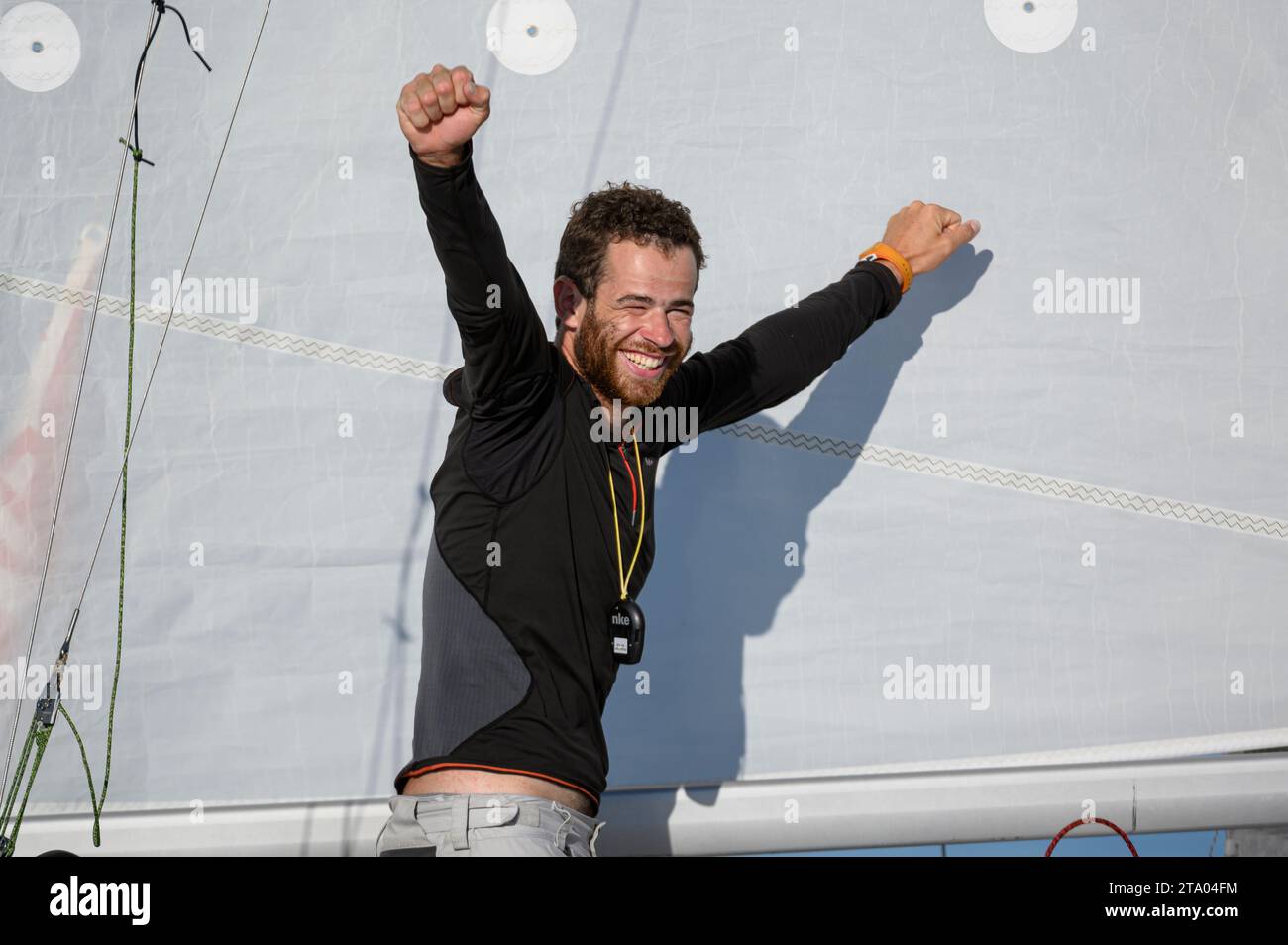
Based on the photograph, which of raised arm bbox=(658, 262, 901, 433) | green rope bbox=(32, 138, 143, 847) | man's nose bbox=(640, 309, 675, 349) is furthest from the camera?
green rope bbox=(32, 138, 143, 847)

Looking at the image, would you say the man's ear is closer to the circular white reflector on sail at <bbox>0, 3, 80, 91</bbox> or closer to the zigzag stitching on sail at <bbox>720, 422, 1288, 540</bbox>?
the zigzag stitching on sail at <bbox>720, 422, 1288, 540</bbox>

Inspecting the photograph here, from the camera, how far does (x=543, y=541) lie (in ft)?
4.50

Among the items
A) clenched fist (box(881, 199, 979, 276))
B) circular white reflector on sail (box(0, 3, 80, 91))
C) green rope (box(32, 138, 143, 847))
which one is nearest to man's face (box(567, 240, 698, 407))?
clenched fist (box(881, 199, 979, 276))

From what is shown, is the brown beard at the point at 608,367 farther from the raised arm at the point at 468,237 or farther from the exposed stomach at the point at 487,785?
the exposed stomach at the point at 487,785

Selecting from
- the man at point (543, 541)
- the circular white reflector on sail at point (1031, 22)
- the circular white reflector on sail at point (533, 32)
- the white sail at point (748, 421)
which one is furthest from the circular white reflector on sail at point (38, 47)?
the circular white reflector on sail at point (1031, 22)

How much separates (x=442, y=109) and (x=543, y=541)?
495mm

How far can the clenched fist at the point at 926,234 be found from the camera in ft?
6.03

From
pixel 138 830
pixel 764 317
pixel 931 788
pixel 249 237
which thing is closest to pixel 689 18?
pixel 764 317

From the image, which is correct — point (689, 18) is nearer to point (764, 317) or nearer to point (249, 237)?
point (764, 317)

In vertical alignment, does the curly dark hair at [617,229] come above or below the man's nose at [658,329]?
above

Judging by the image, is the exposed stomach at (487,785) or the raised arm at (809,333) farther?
the raised arm at (809,333)

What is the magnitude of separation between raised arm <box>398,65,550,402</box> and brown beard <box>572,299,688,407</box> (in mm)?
102

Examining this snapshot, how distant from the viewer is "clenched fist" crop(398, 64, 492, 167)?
1.08 metres

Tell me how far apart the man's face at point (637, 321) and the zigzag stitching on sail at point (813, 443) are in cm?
50
